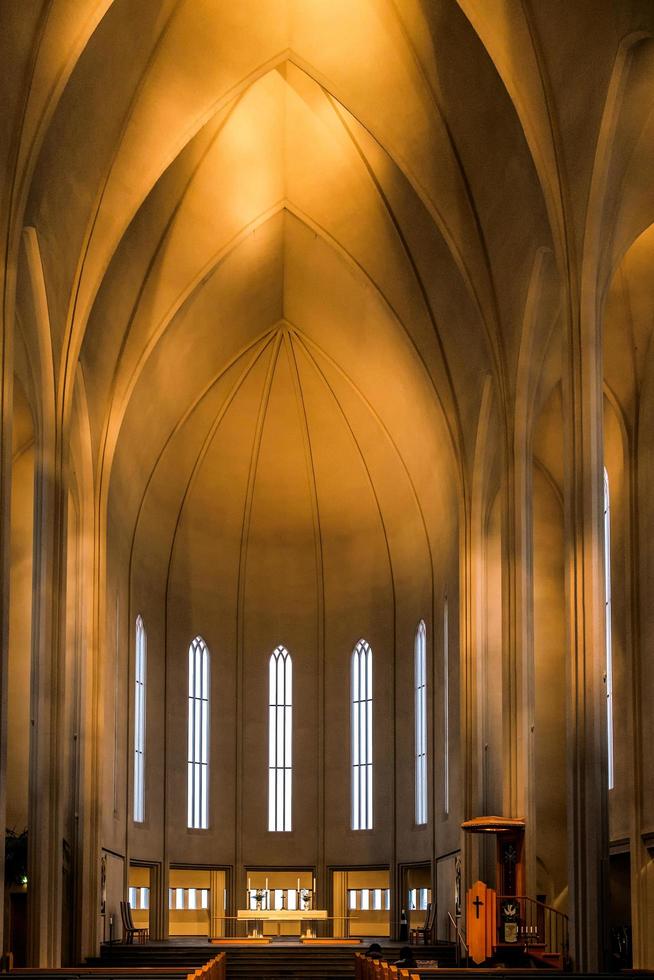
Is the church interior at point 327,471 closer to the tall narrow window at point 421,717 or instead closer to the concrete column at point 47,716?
the concrete column at point 47,716

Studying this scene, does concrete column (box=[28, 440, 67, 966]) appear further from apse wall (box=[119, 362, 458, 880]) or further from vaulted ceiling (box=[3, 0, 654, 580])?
apse wall (box=[119, 362, 458, 880])

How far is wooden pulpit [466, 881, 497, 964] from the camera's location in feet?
66.5

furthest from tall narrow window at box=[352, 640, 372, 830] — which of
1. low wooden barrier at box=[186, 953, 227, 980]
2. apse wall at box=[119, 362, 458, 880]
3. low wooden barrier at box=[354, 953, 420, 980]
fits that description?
low wooden barrier at box=[186, 953, 227, 980]

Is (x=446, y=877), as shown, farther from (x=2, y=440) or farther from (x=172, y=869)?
(x=2, y=440)

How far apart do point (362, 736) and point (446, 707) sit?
4.40 metres

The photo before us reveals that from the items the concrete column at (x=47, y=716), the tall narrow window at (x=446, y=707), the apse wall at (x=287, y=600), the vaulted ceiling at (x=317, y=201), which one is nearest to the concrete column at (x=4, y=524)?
the vaulted ceiling at (x=317, y=201)

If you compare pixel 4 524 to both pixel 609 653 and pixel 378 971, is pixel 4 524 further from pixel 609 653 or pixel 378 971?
pixel 609 653

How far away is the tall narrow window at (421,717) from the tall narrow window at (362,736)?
1.72 meters

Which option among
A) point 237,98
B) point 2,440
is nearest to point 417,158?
point 237,98

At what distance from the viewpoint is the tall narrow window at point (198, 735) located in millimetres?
34812

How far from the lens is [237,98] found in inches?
989

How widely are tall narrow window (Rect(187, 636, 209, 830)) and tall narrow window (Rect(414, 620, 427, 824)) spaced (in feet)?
18.2

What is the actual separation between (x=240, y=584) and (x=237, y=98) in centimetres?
1493

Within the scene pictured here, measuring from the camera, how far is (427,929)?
3108 centimetres
